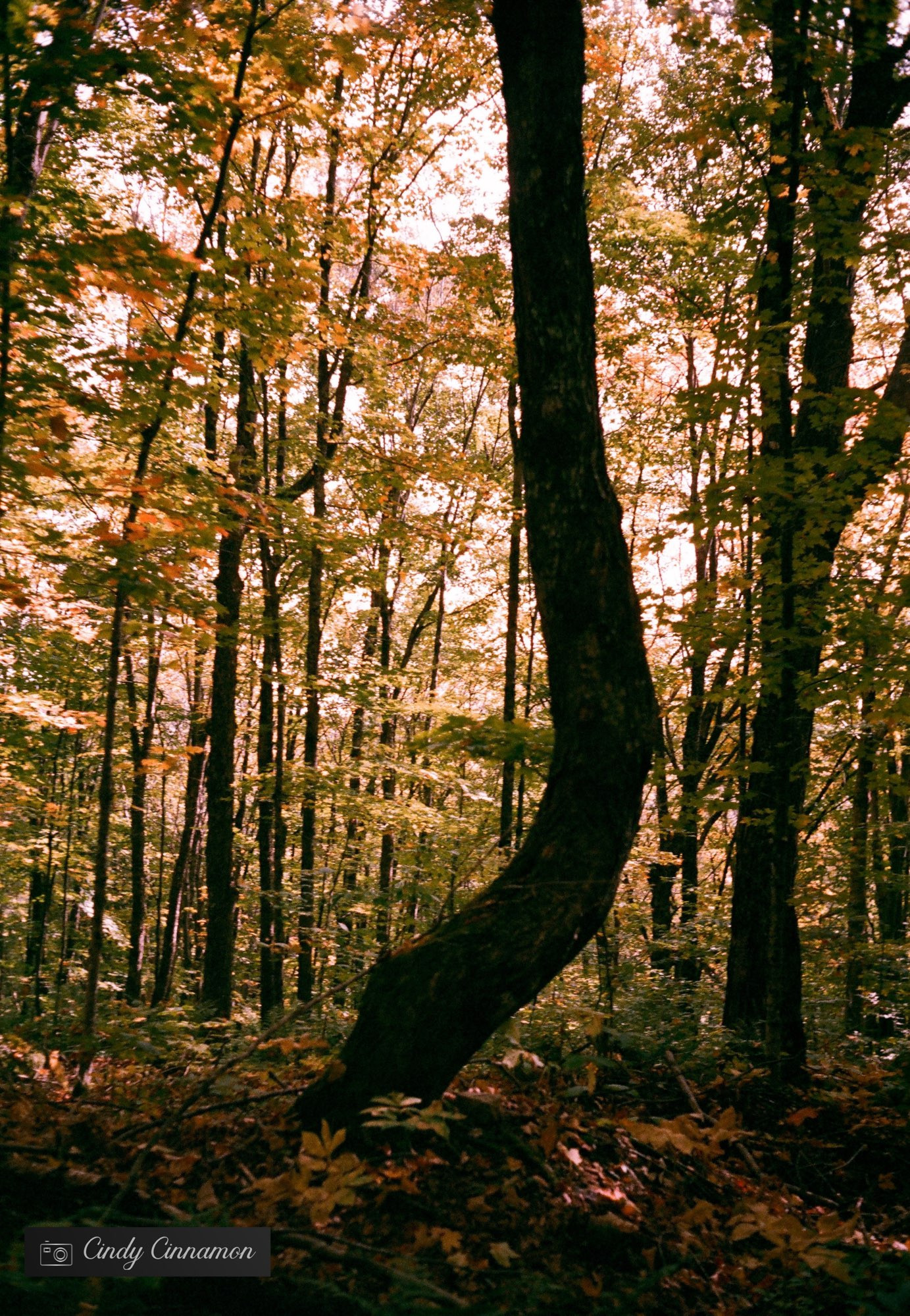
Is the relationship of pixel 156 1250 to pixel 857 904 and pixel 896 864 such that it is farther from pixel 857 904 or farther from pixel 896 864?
pixel 896 864

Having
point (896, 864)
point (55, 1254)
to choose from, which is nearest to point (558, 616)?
point (55, 1254)

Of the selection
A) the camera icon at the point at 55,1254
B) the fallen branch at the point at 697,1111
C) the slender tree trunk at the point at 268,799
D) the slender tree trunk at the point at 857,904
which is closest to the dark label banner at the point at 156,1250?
the camera icon at the point at 55,1254

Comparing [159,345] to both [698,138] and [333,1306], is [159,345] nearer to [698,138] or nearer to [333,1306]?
[698,138]

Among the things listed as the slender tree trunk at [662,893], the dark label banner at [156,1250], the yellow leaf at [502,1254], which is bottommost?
the slender tree trunk at [662,893]

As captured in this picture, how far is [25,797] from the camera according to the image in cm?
1075

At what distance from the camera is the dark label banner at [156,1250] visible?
217 centimetres

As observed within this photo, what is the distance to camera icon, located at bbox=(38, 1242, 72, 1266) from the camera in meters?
2.12

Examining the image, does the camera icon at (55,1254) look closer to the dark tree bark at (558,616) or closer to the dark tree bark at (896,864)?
the dark tree bark at (558,616)

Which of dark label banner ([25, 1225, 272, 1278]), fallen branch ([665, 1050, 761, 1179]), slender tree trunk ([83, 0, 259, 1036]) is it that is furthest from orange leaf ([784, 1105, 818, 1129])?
slender tree trunk ([83, 0, 259, 1036])

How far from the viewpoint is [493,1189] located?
2984 mm

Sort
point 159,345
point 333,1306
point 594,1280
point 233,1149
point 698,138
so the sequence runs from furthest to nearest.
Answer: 1. point 698,138
2. point 159,345
3. point 233,1149
4. point 594,1280
5. point 333,1306

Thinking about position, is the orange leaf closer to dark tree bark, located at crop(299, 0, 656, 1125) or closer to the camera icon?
dark tree bark, located at crop(299, 0, 656, 1125)

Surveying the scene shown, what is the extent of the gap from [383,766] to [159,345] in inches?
249

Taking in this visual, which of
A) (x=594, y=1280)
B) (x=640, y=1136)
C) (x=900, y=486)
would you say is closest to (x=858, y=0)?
(x=900, y=486)
